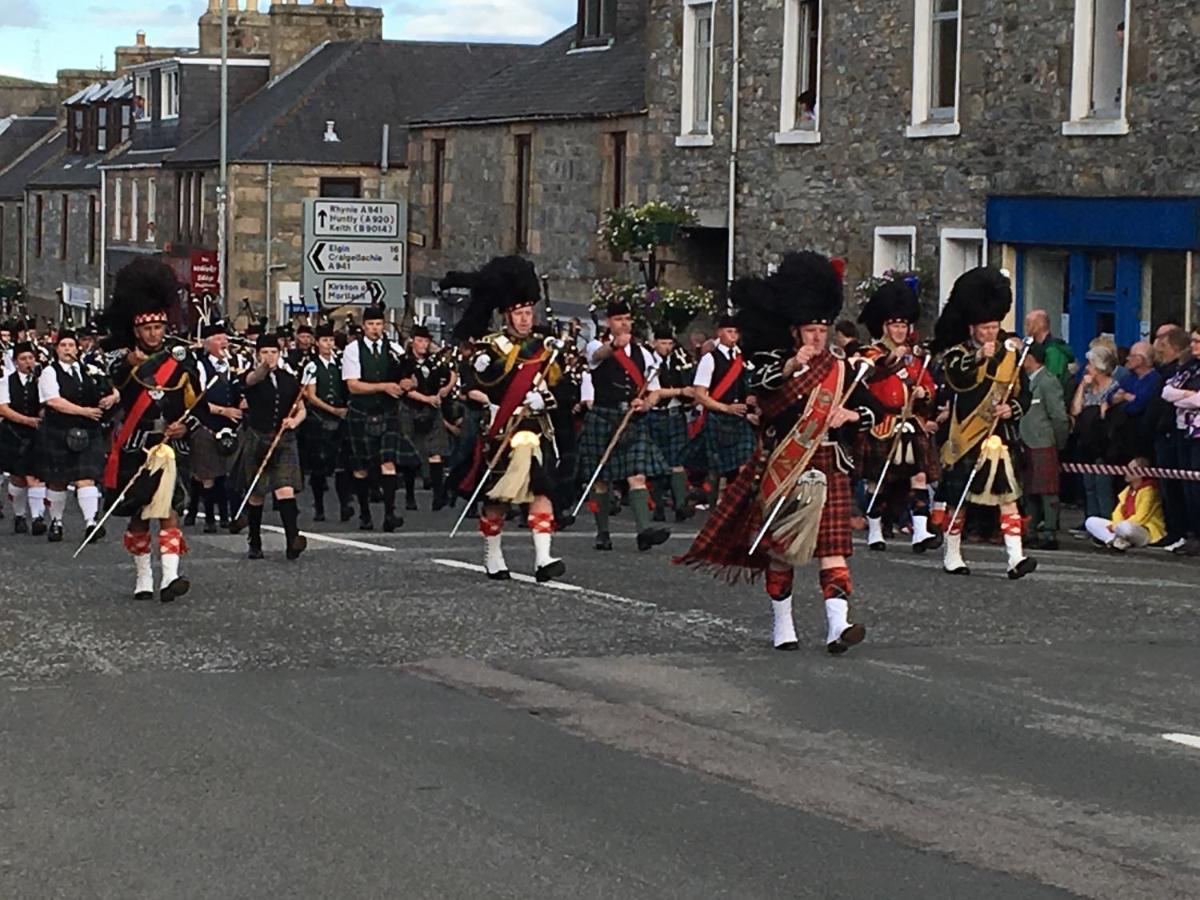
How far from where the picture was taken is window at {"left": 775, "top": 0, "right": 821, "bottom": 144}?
31641 millimetres

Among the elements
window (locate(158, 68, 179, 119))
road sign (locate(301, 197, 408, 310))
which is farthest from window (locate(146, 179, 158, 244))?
road sign (locate(301, 197, 408, 310))

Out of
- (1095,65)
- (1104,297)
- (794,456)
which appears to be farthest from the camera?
(1104,297)

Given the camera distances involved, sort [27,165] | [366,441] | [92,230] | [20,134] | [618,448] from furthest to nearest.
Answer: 1. [20,134]
2. [27,165]
3. [92,230]
4. [366,441]
5. [618,448]

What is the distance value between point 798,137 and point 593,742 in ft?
74.7

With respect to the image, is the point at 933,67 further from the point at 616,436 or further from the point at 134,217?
the point at 134,217

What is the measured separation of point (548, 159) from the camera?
3934 cm

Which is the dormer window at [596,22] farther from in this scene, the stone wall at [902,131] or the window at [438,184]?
the stone wall at [902,131]

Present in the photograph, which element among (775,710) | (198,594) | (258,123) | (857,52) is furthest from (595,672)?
(258,123)

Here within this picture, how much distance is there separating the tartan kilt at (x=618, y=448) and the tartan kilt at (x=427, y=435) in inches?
174

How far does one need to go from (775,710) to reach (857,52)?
826 inches

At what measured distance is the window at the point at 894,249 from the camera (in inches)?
1149

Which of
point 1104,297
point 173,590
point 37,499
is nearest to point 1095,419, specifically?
point 1104,297

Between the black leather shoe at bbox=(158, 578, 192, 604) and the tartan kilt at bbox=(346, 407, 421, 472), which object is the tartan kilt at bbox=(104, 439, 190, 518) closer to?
the black leather shoe at bbox=(158, 578, 192, 604)

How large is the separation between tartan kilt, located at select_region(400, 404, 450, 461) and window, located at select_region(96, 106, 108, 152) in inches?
1955
